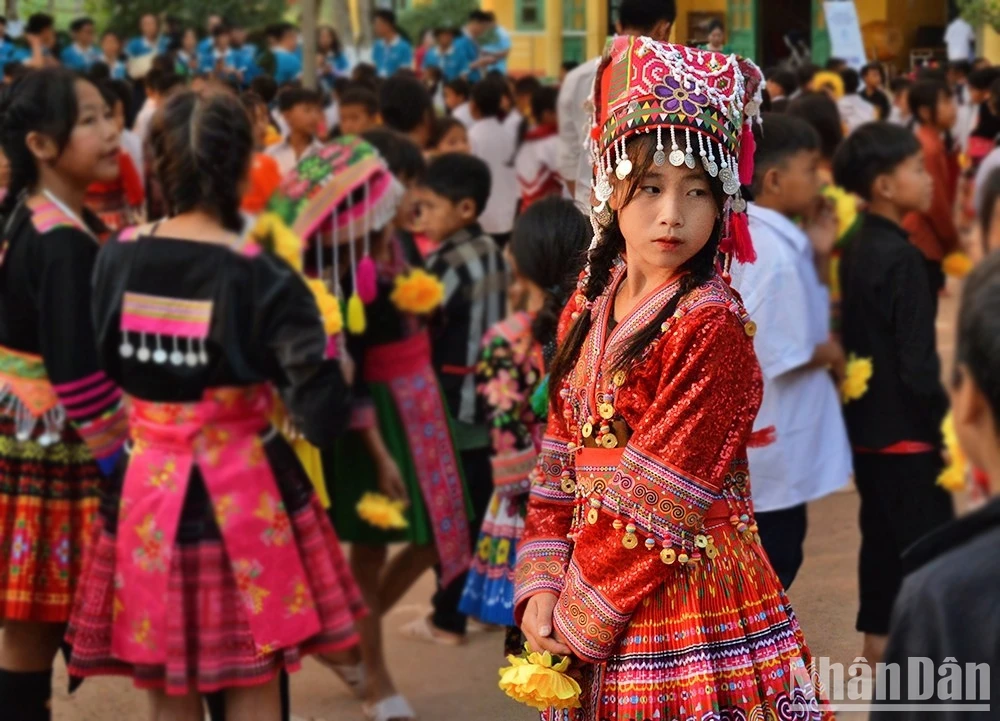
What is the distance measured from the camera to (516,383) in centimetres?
392

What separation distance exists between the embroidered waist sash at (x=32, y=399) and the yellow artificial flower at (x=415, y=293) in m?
1.04

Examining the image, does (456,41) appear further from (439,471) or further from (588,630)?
(588,630)

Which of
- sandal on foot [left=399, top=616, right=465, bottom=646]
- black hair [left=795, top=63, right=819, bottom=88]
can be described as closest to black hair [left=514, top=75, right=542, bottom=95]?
black hair [left=795, top=63, right=819, bottom=88]

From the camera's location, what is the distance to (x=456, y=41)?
14.8 meters

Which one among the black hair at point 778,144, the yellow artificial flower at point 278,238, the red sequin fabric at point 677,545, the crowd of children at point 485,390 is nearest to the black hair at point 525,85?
the crowd of children at point 485,390

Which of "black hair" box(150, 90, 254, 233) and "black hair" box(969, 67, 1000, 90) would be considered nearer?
"black hair" box(150, 90, 254, 233)

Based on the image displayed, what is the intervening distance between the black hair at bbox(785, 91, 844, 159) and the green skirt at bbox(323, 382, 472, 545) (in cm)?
247

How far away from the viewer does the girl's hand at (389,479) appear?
162 inches

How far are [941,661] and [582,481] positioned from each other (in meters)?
1.01

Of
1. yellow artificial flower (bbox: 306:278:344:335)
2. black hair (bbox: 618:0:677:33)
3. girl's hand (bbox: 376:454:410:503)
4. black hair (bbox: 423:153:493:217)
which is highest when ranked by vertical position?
black hair (bbox: 618:0:677:33)

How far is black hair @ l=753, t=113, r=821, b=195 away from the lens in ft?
12.0

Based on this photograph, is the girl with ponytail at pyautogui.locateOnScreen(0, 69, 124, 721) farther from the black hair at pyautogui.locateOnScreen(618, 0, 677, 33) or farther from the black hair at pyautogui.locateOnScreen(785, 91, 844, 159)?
the black hair at pyautogui.locateOnScreen(785, 91, 844, 159)

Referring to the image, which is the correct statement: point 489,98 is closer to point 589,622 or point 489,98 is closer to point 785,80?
point 785,80

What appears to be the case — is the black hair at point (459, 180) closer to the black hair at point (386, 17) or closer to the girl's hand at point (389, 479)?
the girl's hand at point (389, 479)
